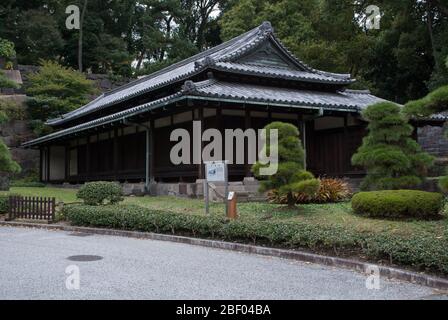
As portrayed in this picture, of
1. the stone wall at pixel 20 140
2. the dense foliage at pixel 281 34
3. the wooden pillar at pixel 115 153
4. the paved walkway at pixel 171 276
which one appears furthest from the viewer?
the stone wall at pixel 20 140

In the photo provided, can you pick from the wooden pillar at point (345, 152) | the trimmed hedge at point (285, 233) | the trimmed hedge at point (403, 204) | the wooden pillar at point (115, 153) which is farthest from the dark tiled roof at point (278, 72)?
the trimmed hedge at point (403, 204)

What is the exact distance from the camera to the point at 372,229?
1054 cm

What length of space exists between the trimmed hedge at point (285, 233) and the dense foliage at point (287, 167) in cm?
159

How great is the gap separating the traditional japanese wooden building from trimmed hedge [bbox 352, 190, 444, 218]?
21.7 feet

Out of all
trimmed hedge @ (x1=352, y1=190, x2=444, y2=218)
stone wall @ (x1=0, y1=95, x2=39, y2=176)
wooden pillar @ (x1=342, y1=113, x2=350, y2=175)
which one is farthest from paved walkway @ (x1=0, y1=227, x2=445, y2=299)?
stone wall @ (x1=0, y1=95, x2=39, y2=176)

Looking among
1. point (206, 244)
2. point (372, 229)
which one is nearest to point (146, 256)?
point (206, 244)

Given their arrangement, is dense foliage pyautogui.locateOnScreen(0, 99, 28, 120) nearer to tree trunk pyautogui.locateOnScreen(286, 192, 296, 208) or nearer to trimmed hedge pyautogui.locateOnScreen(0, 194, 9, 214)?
trimmed hedge pyautogui.locateOnScreen(0, 194, 9, 214)

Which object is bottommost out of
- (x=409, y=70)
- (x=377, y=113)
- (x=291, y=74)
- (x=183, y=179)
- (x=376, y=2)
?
(x=183, y=179)

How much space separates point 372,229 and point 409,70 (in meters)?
26.6

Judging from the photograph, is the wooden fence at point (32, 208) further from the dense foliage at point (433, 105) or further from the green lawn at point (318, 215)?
the dense foliage at point (433, 105)

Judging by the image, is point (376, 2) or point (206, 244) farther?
point (376, 2)

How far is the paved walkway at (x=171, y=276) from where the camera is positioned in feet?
21.7

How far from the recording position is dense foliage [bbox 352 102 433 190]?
12562 mm

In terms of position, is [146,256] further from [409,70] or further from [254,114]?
[409,70]
